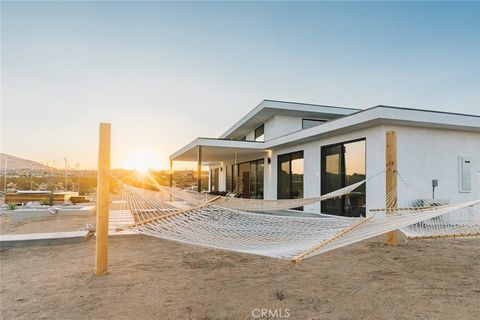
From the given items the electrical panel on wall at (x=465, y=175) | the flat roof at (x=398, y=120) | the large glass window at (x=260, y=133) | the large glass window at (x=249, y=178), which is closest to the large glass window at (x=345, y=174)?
the flat roof at (x=398, y=120)

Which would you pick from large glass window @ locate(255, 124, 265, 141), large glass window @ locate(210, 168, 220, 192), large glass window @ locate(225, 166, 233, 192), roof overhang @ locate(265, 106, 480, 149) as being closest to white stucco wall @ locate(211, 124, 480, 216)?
roof overhang @ locate(265, 106, 480, 149)

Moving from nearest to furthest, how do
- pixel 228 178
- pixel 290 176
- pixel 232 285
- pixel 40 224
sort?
pixel 232 285, pixel 40 224, pixel 290 176, pixel 228 178

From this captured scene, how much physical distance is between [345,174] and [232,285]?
4962mm

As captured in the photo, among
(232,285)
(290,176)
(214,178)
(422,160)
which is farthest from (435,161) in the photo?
(214,178)

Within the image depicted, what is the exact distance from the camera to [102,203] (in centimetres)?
305

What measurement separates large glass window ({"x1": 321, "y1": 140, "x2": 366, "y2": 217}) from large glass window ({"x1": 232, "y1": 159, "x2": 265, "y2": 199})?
404 centimetres

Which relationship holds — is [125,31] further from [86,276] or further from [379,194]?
[379,194]

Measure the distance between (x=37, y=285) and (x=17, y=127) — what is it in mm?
9150

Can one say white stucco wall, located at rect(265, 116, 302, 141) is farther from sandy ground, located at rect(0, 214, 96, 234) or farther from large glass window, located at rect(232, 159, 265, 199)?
sandy ground, located at rect(0, 214, 96, 234)

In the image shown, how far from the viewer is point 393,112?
18.4ft

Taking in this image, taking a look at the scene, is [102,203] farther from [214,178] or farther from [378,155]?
[214,178]

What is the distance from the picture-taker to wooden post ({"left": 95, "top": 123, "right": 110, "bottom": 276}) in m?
3.04

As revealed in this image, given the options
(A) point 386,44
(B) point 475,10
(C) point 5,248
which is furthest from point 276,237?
(B) point 475,10

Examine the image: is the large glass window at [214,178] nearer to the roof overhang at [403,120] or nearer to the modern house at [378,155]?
the modern house at [378,155]
